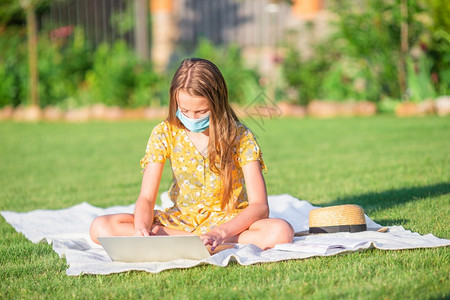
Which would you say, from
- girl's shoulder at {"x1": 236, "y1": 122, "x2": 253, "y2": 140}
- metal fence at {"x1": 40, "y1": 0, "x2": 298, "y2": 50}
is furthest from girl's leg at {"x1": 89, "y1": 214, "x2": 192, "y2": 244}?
metal fence at {"x1": 40, "y1": 0, "x2": 298, "y2": 50}

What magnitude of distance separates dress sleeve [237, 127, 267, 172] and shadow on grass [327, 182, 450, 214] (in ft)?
3.63

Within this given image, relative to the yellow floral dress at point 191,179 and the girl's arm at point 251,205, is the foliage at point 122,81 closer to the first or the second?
the yellow floral dress at point 191,179

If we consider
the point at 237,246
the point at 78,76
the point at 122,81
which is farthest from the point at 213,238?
the point at 78,76

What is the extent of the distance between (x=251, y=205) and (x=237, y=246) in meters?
0.20

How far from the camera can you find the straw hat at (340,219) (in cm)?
305

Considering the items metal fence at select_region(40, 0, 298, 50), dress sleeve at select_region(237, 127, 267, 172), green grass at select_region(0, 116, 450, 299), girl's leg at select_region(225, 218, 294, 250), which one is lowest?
green grass at select_region(0, 116, 450, 299)

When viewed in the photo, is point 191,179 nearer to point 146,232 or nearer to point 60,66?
point 146,232

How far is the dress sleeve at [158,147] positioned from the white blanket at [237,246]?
51 centimetres

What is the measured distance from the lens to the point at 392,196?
4016 millimetres

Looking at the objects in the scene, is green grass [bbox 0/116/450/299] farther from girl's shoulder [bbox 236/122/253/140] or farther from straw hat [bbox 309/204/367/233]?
girl's shoulder [bbox 236/122/253/140]

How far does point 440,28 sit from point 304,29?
10.1 ft

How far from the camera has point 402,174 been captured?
4809 millimetres

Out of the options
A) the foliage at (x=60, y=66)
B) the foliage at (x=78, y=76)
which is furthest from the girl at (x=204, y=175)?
the foliage at (x=60, y=66)

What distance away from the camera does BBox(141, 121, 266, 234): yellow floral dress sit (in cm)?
299
